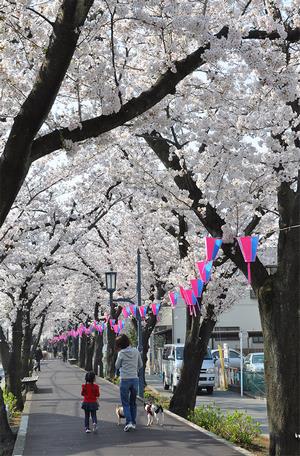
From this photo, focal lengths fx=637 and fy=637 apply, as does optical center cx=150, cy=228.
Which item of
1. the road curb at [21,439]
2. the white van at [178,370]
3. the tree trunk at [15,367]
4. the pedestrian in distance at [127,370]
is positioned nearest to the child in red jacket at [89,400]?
the pedestrian in distance at [127,370]

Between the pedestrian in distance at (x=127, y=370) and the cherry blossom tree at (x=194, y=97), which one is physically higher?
the cherry blossom tree at (x=194, y=97)

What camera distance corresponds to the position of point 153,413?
11938 mm

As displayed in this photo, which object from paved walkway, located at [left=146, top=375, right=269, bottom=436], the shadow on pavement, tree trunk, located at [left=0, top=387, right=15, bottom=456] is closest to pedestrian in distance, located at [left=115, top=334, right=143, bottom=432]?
the shadow on pavement

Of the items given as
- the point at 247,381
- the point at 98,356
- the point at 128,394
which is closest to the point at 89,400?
the point at 128,394

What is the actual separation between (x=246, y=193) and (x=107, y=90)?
163 inches

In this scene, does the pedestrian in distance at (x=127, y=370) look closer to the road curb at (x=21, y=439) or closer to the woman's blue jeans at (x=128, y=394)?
the woman's blue jeans at (x=128, y=394)

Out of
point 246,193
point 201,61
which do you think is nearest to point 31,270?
point 246,193

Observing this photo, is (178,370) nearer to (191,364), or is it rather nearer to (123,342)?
(191,364)

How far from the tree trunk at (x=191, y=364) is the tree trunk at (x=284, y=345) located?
6.15 meters

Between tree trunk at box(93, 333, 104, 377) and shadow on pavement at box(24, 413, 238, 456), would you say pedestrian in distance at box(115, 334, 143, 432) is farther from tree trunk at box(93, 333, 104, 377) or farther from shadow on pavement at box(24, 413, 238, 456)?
tree trunk at box(93, 333, 104, 377)

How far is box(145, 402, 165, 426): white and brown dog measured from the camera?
11.8m

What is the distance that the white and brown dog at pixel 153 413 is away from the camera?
38.8 feet

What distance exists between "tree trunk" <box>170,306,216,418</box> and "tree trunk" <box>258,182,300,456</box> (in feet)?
20.2

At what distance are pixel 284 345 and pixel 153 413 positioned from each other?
4.61m
